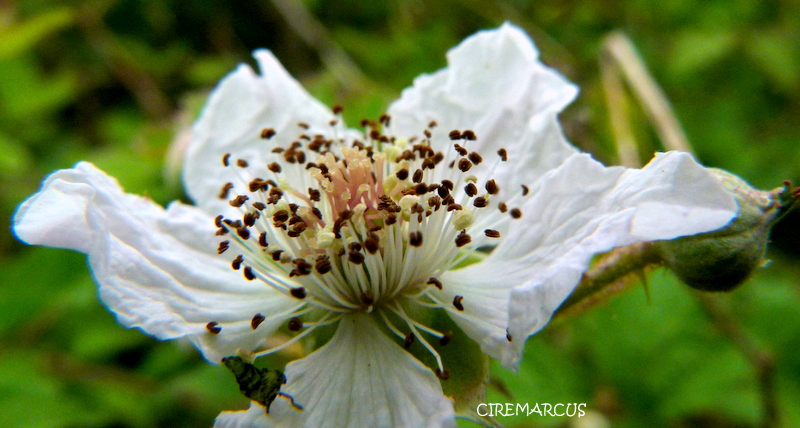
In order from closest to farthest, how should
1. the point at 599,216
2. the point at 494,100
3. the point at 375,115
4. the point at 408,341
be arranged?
the point at 599,216, the point at 408,341, the point at 494,100, the point at 375,115

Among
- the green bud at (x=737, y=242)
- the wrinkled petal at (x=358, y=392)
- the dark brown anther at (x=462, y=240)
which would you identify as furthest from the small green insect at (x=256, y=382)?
the green bud at (x=737, y=242)

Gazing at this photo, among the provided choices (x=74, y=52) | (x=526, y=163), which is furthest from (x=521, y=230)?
(x=74, y=52)

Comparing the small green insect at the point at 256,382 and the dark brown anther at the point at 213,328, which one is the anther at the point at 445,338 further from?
the dark brown anther at the point at 213,328

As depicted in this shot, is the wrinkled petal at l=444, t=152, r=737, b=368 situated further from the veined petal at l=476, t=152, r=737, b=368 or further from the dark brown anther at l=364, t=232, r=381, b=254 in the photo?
the dark brown anther at l=364, t=232, r=381, b=254

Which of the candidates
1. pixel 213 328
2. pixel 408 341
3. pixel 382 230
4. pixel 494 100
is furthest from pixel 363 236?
pixel 494 100

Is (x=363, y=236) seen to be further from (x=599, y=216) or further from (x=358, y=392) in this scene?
(x=599, y=216)

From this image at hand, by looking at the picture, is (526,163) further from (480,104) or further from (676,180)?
(676,180)
